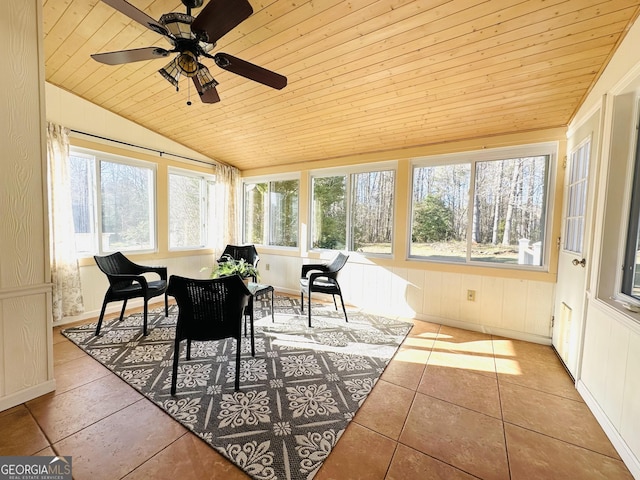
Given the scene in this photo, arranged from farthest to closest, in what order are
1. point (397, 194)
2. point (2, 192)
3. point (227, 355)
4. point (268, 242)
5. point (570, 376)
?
point (268, 242), point (397, 194), point (227, 355), point (570, 376), point (2, 192)

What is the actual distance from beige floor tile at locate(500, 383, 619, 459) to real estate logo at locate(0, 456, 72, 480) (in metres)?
2.49

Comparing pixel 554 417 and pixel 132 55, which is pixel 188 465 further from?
pixel 132 55

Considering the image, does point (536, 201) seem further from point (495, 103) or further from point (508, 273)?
point (495, 103)

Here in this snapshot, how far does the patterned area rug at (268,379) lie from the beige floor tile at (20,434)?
513 millimetres

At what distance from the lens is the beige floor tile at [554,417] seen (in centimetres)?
159

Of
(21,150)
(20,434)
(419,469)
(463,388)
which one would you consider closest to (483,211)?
(463,388)

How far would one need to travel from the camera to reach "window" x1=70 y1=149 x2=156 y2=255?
3.34m

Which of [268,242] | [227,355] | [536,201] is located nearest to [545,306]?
[536,201]

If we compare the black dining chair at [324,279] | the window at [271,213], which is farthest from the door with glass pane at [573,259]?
the window at [271,213]

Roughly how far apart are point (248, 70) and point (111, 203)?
119 inches

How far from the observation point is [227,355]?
8.07ft

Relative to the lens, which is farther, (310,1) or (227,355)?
(227,355)

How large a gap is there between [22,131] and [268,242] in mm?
3576

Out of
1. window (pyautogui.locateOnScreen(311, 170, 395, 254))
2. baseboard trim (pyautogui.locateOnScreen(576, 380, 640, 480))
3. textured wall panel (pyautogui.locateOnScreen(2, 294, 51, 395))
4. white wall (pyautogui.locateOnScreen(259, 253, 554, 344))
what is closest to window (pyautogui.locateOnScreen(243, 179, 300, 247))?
window (pyautogui.locateOnScreen(311, 170, 395, 254))
